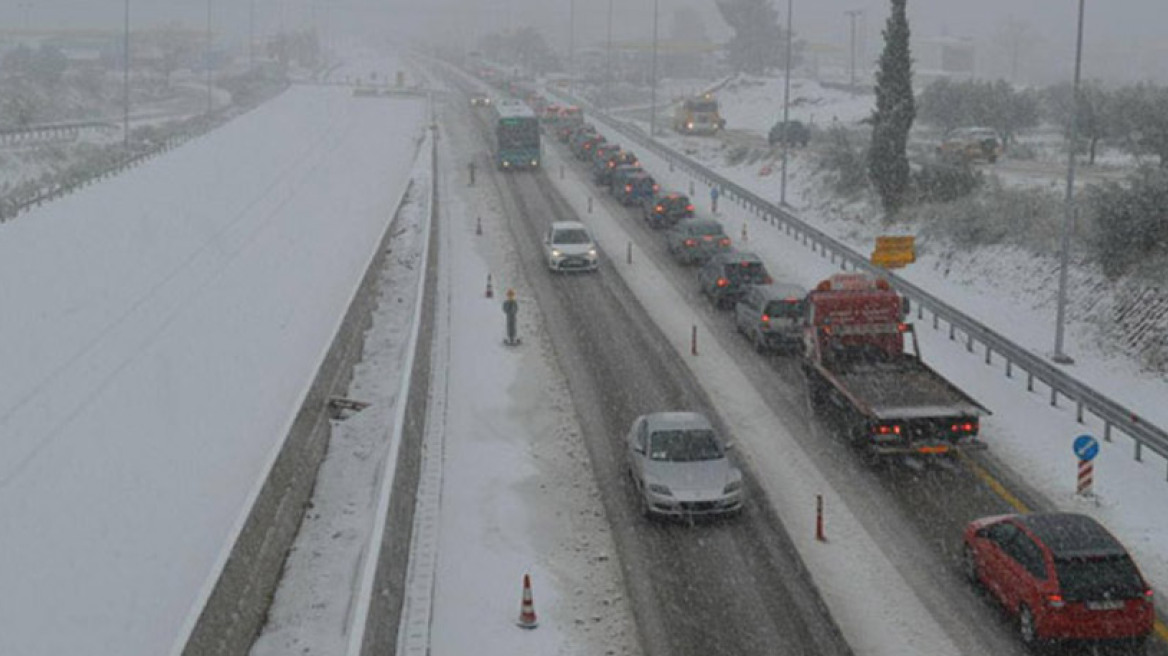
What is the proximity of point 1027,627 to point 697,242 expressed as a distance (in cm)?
2647

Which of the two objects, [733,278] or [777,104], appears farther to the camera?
[777,104]

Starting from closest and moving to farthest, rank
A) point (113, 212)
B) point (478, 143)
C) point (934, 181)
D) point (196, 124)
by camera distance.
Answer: point (934, 181), point (113, 212), point (478, 143), point (196, 124)

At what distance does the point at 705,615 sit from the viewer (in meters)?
16.1

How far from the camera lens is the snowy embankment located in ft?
64.0

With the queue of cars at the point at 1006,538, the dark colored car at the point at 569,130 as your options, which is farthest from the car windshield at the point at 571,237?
the dark colored car at the point at 569,130

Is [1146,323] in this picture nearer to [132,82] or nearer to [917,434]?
[917,434]

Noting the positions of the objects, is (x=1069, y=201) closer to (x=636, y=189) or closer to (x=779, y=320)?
(x=779, y=320)

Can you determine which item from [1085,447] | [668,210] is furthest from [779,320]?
[668,210]

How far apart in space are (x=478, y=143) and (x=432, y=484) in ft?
184

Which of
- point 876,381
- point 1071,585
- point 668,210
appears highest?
point 668,210

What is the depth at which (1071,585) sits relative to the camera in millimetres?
Result: 14734

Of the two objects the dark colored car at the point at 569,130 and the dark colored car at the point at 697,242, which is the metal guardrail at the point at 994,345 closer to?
the dark colored car at the point at 697,242

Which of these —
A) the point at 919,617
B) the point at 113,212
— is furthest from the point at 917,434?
the point at 113,212

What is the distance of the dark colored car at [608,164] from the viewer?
5984cm
